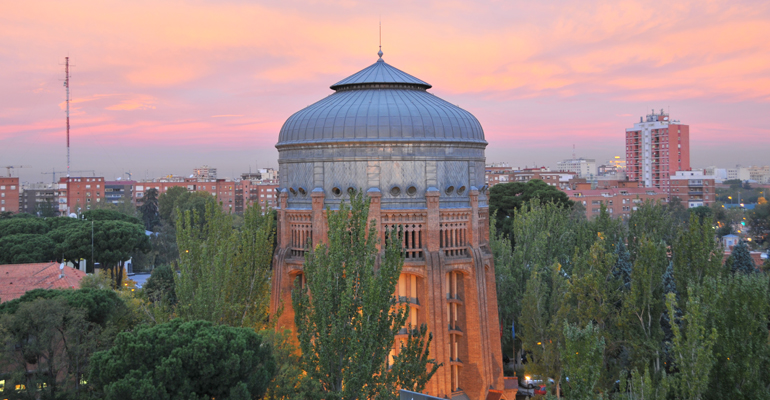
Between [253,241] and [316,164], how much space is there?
4391mm

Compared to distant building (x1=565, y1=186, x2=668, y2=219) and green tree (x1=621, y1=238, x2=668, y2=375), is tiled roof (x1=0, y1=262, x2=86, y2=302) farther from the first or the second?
distant building (x1=565, y1=186, x2=668, y2=219)

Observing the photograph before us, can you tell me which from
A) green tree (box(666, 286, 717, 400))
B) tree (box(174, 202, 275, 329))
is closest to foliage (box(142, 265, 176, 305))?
tree (box(174, 202, 275, 329))

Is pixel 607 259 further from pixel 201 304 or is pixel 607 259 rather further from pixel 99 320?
pixel 99 320

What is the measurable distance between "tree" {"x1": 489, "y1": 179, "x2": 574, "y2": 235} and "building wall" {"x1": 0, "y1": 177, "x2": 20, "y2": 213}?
308 ft

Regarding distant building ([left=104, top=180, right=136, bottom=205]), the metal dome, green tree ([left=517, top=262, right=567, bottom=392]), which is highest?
the metal dome

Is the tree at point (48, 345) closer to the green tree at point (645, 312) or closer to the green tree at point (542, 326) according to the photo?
the green tree at point (542, 326)

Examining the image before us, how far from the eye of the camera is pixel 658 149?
12706 cm

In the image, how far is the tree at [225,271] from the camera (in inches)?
858

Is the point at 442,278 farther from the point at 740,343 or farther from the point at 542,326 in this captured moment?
the point at 740,343

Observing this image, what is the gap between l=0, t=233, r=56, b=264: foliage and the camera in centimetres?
4403

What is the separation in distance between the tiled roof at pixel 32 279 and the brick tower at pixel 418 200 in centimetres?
1446

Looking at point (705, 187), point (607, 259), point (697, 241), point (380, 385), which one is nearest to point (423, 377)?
point (380, 385)

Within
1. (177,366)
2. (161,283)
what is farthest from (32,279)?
(177,366)

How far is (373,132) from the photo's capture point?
79.7 feet
